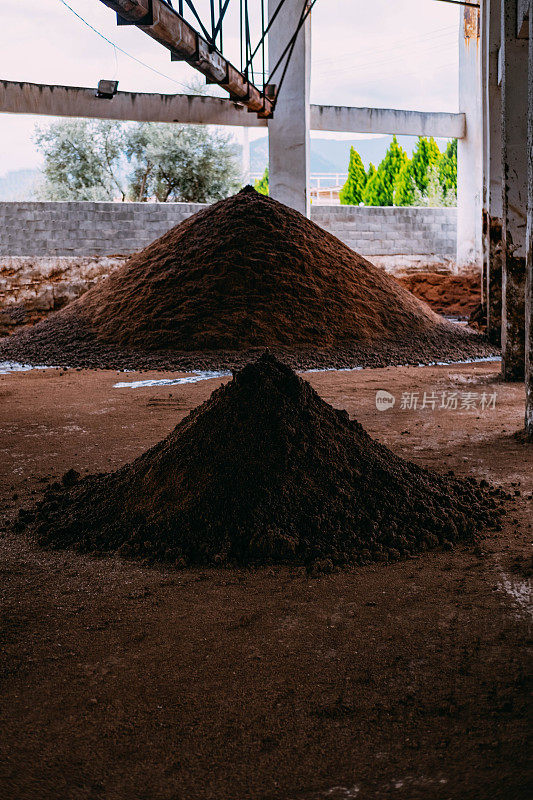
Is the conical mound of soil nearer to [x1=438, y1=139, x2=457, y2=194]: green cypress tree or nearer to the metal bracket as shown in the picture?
the metal bracket

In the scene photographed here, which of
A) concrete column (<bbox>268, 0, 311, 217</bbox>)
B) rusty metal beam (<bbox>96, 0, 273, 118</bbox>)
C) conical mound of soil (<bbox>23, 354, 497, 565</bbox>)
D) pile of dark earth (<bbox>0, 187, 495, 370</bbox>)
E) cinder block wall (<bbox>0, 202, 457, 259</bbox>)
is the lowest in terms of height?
conical mound of soil (<bbox>23, 354, 497, 565</bbox>)

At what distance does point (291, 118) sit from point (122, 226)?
4198 millimetres

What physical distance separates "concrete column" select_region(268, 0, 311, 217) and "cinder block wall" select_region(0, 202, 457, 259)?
41.5 inches

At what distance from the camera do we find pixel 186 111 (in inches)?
570

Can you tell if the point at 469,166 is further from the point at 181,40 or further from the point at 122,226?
the point at 181,40

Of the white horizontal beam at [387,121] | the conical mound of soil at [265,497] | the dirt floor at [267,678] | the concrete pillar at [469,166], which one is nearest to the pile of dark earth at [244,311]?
the white horizontal beam at [387,121]

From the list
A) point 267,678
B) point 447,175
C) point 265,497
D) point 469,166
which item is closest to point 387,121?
point 469,166

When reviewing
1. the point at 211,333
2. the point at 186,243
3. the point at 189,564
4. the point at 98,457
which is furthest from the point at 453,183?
the point at 189,564

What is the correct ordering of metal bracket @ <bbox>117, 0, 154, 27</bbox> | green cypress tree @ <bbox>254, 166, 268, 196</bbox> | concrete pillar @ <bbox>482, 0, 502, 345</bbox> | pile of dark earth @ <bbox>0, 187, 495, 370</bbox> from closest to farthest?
metal bracket @ <bbox>117, 0, 154, 27</bbox>, concrete pillar @ <bbox>482, 0, 502, 345</bbox>, pile of dark earth @ <bbox>0, 187, 495, 370</bbox>, green cypress tree @ <bbox>254, 166, 268, 196</bbox>

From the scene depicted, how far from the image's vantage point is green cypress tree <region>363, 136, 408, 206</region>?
22781 millimetres

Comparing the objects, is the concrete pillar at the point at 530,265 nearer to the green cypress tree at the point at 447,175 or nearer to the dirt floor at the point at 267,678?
the dirt floor at the point at 267,678

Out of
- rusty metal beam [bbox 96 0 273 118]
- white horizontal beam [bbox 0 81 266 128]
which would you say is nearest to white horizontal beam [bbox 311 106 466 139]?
white horizontal beam [bbox 0 81 266 128]

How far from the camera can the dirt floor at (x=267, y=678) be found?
1615mm

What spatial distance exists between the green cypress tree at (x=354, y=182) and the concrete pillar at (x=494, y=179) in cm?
1238
